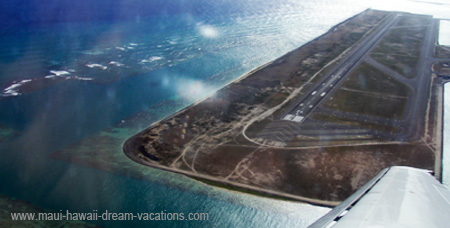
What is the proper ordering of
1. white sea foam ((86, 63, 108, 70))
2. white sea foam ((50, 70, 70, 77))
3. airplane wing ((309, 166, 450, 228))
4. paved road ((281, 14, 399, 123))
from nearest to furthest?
1. airplane wing ((309, 166, 450, 228))
2. paved road ((281, 14, 399, 123))
3. white sea foam ((50, 70, 70, 77))
4. white sea foam ((86, 63, 108, 70))

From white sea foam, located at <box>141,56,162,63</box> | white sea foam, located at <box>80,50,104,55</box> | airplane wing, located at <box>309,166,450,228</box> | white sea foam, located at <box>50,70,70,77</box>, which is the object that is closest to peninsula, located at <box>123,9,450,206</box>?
airplane wing, located at <box>309,166,450,228</box>

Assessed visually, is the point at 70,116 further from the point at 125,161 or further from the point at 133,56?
the point at 133,56

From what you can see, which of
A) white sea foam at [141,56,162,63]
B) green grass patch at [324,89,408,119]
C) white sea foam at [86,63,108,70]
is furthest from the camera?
white sea foam at [141,56,162,63]

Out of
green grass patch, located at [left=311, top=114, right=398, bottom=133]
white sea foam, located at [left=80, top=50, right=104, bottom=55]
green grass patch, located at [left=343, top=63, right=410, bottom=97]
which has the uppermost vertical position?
white sea foam, located at [left=80, top=50, right=104, bottom=55]

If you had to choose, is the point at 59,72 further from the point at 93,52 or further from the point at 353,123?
the point at 353,123

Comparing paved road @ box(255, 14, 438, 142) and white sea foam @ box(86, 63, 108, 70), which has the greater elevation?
white sea foam @ box(86, 63, 108, 70)

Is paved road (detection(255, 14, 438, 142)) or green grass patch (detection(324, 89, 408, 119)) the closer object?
paved road (detection(255, 14, 438, 142))

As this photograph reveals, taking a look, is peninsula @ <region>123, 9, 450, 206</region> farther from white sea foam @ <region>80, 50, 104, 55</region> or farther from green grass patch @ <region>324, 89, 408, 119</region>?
white sea foam @ <region>80, 50, 104, 55</region>
